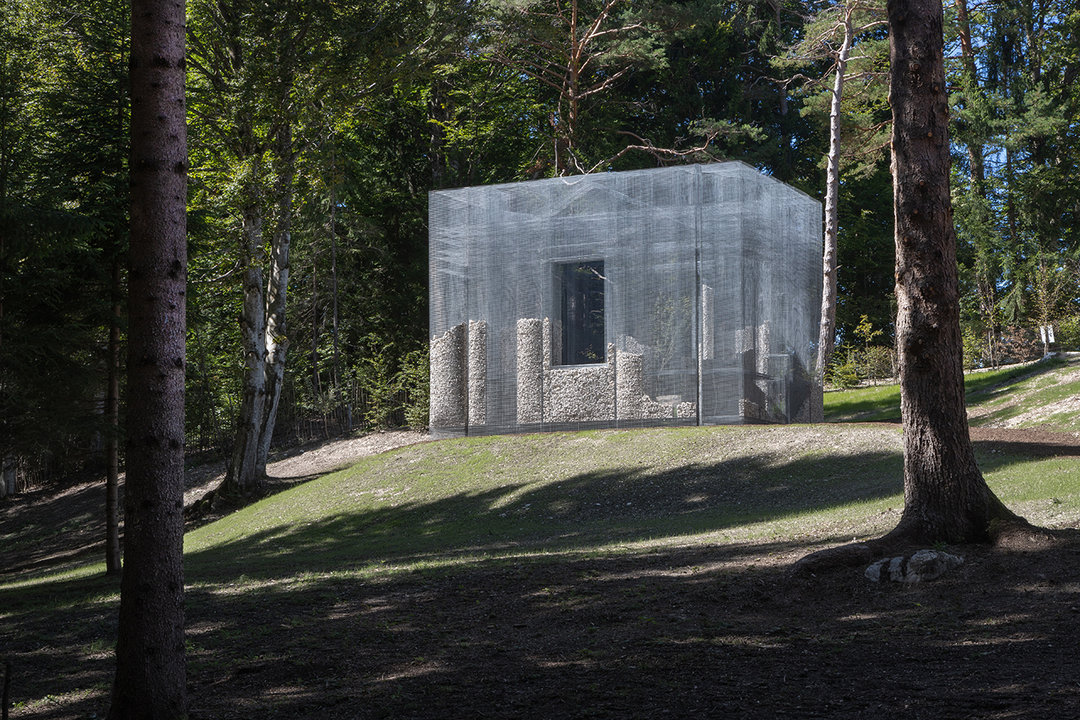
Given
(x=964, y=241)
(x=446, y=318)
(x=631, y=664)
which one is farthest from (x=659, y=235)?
(x=964, y=241)

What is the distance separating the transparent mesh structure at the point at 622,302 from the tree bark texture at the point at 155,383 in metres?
15.6

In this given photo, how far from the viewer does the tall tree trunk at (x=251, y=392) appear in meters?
21.5

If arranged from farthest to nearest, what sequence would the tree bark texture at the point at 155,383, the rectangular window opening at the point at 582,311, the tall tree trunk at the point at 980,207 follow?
the tall tree trunk at the point at 980,207
the rectangular window opening at the point at 582,311
the tree bark texture at the point at 155,383

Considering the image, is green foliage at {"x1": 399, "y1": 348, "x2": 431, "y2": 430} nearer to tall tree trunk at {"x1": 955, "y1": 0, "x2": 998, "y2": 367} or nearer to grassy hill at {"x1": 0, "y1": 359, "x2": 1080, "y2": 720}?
grassy hill at {"x1": 0, "y1": 359, "x2": 1080, "y2": 720}

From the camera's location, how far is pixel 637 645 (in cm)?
592

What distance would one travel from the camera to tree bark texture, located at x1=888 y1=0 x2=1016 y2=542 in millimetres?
7215

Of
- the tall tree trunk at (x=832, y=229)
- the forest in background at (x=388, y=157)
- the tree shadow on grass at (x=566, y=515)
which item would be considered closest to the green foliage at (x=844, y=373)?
the forest in background at (x=388, y=157)

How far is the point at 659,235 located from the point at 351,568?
11405mm

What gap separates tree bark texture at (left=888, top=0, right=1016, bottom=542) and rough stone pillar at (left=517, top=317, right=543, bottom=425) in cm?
1397

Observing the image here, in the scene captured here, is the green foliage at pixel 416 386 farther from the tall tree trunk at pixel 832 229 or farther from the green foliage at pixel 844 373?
the green foliage at pixel 844 373

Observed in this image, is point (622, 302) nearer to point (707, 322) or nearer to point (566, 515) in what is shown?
point (707, 322)

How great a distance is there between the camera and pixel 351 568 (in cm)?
1109

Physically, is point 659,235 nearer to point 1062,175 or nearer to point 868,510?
point 868,510

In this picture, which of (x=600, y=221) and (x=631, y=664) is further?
(x=600, y=221)
